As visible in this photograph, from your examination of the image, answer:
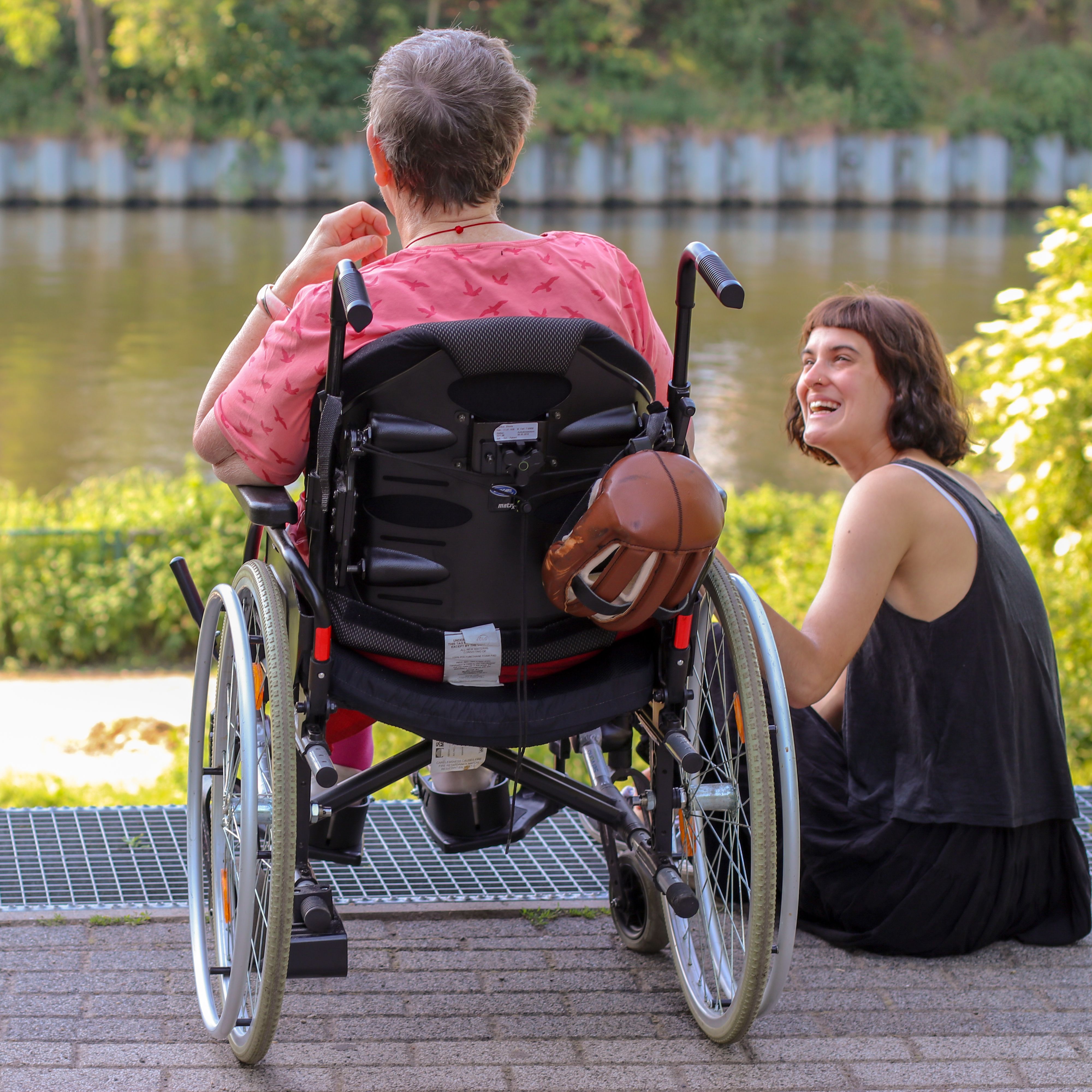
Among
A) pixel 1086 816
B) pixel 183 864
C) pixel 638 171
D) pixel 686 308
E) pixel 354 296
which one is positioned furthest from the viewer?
pixel 638 171

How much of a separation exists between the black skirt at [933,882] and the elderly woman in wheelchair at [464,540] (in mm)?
323

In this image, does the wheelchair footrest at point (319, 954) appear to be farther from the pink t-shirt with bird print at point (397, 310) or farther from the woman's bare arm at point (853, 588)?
the woman's bare arm at point (853, 588)

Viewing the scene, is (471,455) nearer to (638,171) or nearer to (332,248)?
(332,248)

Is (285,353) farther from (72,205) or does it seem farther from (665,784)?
(72,205)

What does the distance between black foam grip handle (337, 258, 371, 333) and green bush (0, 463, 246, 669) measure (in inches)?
159

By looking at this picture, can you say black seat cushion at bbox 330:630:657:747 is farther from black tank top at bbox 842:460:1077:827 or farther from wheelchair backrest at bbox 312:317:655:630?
black tank top at bbox 842:460:1077:827

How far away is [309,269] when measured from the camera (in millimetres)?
2072

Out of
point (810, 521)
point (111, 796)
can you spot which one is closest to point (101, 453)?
point (810, 521)

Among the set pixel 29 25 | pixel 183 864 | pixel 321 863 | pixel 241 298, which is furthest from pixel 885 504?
pixel 29 25

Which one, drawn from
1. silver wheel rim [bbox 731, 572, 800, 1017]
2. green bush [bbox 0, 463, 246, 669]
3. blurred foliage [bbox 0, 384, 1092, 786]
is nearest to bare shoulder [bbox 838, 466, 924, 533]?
silver wheel rim [bbox 731, 572, 800, 1017]

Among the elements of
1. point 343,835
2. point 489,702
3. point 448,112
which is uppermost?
point 448,112

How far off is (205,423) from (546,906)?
1.10 m

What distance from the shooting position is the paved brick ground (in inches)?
77.3

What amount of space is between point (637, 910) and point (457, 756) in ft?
1.63
